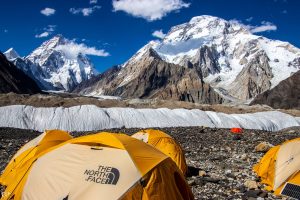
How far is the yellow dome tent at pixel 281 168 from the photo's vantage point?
14.1 m

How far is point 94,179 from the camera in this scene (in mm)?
9977

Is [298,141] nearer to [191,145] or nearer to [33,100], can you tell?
[191,145]

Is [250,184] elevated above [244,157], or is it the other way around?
[244,157]

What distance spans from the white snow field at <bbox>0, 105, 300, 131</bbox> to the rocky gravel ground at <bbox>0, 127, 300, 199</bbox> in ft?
20.3

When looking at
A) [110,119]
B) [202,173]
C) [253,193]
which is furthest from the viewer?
[110,119]

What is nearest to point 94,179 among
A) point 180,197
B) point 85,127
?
point 180,197

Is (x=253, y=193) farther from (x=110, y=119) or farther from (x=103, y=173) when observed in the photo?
(x=110, y=119)

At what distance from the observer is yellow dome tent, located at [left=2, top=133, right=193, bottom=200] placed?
390 inches

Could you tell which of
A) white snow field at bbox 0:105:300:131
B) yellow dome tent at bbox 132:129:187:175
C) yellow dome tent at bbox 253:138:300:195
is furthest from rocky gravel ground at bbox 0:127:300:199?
white snow field at bbox 0:105:300:131

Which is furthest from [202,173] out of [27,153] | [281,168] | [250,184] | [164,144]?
[27,153]

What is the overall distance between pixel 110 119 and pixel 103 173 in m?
34.6

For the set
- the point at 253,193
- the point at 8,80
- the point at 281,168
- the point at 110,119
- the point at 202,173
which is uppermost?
the point at 8,80

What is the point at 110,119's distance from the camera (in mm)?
44500

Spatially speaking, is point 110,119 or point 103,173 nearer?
point 103,173
